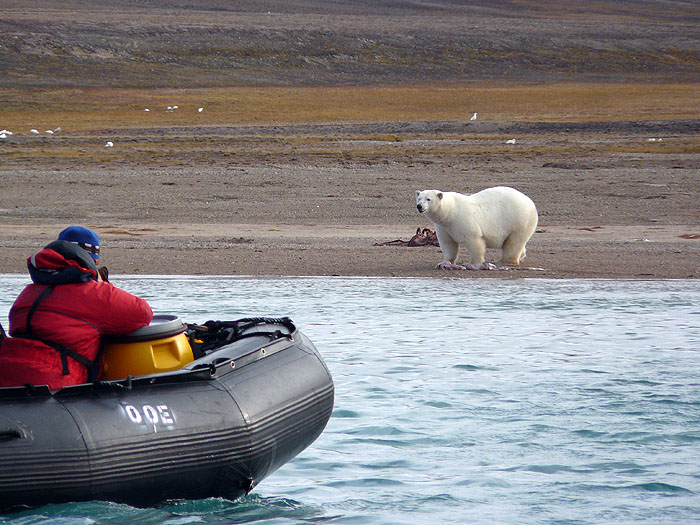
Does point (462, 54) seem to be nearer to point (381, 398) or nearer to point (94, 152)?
point (94, 152)

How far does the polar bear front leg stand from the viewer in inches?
457

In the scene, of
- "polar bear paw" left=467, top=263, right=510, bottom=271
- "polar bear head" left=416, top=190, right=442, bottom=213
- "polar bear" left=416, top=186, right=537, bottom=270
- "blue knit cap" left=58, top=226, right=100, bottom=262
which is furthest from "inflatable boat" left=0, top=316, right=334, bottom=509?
"polar bear paw" left=467, top=263, right=510, bottom=271

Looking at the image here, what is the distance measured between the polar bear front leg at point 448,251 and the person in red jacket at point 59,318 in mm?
7132

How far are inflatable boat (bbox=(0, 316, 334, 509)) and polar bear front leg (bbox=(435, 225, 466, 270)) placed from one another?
6339mm

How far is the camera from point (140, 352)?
4941mm

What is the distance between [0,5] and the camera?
70750 millimetres

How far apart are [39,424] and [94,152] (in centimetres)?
1934

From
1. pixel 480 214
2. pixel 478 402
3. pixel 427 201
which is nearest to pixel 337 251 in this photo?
pixel 427 201

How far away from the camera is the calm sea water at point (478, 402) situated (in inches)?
202

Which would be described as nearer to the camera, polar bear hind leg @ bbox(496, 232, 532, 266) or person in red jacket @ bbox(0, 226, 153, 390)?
person in red jacket @ bbox(0, 226, 153, 390)

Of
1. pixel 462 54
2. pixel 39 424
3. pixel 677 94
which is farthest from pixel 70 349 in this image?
pixel 462 54

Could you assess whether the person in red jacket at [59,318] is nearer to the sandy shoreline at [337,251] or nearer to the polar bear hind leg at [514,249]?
the sandy shoreline at [337,251]

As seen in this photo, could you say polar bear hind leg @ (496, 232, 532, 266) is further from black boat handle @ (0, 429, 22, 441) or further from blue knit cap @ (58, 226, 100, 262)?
black boat handle @ (0, 429, 22, 441)

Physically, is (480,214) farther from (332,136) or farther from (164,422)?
(332,136)
